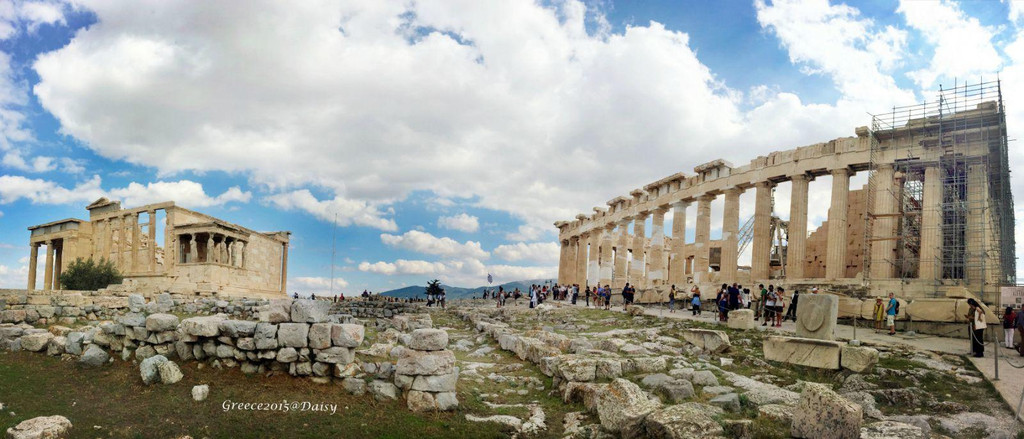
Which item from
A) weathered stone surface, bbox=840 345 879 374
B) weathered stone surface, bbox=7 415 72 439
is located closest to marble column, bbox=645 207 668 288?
weathered stone surface, bbox=840 345 879 374

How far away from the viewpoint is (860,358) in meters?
11.6

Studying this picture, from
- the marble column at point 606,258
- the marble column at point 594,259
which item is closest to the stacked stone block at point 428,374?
the marble column at point 606,258

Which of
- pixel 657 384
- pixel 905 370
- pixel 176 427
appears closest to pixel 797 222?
pixel 905 370

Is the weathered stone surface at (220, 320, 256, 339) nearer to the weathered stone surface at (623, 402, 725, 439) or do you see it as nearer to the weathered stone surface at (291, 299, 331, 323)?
the weathered stone surface at (291, 299, 331, 323)

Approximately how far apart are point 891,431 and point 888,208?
24970mm

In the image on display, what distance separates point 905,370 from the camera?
12.1 meters

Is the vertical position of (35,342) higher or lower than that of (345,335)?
lower

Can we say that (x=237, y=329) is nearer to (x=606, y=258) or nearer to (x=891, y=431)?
(x=891, y=431)

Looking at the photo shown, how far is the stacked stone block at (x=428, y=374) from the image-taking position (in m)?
9.78

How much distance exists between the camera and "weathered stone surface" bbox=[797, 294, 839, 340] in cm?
1344

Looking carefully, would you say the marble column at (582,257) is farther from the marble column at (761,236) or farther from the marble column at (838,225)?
the marble column at (838,225)

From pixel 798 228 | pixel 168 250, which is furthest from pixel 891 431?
pixel 168 250

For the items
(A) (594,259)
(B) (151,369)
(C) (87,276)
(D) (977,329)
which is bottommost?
(C) (87,276)

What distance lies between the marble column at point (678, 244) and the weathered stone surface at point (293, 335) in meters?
29.6
